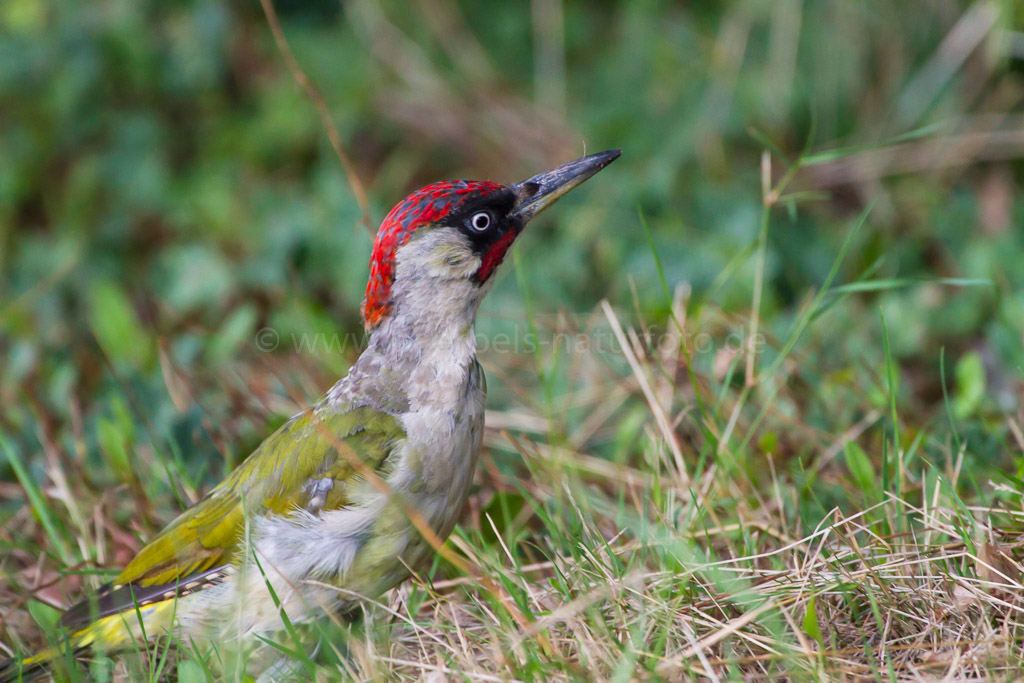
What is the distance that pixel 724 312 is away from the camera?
141 inches

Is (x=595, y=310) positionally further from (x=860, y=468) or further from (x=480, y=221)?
(x=860, y=468)

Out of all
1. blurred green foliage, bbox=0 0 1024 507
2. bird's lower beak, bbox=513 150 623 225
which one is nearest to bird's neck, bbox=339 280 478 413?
→ bird's lower beak, bbox=513 150 623 225

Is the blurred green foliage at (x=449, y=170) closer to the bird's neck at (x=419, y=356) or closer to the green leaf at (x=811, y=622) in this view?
the bird's neck at (x=419, y=356)

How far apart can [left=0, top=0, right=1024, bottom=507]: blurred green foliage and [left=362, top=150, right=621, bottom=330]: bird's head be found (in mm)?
1019

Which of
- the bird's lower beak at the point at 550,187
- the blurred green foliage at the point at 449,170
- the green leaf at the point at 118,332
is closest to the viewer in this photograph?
the bird's lower beak at the point at 550,187

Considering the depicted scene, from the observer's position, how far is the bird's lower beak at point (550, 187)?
9.27 ft

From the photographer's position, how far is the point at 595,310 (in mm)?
3846

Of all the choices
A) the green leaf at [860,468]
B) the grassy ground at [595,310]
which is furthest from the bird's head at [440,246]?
the green leaf at [860,468]

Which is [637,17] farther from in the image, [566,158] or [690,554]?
[690,554]

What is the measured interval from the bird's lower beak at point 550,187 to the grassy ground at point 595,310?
0.41 m

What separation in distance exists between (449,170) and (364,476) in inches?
136

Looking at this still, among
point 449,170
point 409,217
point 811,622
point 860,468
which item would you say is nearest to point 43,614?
point 409,217

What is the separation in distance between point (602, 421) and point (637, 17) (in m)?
2.89

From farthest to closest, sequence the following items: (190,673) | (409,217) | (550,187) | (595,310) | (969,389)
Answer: (595,310), (969,389), (550,187), (409,217), (190,673)
